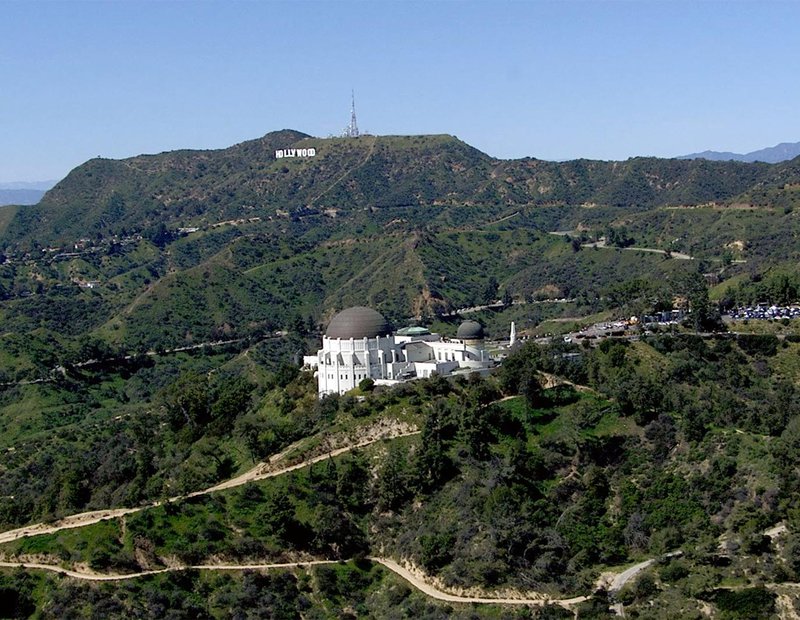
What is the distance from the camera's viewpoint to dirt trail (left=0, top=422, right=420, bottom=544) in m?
63.6

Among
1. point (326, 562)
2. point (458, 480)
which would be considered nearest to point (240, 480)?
point (326, 562)

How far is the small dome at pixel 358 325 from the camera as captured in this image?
257 feet

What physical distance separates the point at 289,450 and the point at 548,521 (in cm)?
1836

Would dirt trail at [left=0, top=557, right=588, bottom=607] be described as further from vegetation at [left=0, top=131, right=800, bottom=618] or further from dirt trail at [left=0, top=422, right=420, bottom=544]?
dirt trail at [left=0, top=422, right=420, bottom=544]

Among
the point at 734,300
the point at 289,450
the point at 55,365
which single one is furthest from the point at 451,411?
the point at 55,365

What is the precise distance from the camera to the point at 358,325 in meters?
78.6

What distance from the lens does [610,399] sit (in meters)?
73.6

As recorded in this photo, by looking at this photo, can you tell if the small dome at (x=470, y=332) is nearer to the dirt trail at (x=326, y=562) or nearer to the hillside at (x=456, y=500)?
the hillside at (x=456, y=500)

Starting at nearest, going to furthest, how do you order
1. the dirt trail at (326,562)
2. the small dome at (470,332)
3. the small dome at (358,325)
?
the dirt trail at (326,562) < the small dome at (358,325) < the small dome at (470,332)

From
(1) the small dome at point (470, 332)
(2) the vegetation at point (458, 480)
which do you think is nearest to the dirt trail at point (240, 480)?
(2) the vegetation at point (458, 480)

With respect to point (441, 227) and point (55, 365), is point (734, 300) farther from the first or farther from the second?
point (441, 227)

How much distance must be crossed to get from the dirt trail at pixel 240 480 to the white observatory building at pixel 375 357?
24.0 feet

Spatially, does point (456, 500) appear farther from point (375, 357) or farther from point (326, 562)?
point (375, 357)

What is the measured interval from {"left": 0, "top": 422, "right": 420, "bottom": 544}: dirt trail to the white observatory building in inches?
288
